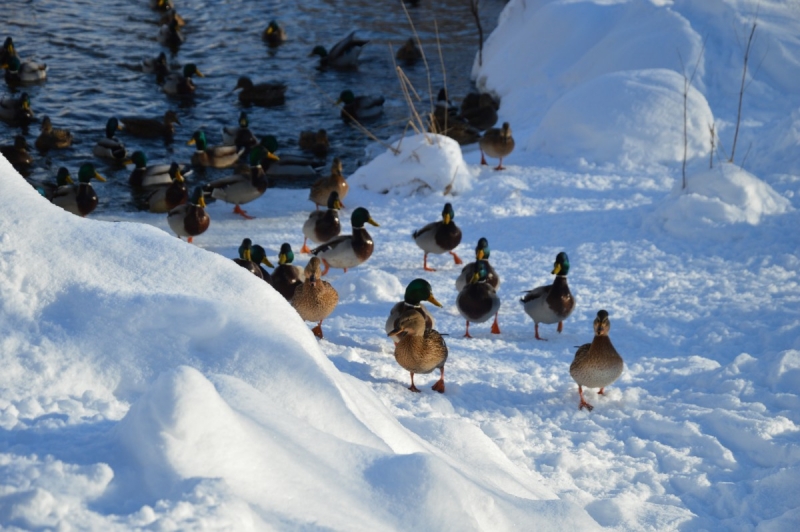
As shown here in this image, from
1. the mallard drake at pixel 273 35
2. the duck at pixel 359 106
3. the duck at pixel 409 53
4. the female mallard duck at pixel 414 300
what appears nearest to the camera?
the female mallard duck at pixel 414 300

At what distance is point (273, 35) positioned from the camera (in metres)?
17.2

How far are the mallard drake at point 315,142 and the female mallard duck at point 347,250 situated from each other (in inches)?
185

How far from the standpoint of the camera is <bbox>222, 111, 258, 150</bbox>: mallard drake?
1240cm

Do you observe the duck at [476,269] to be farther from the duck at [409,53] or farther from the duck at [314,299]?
the duck at [409,53]

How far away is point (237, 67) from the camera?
1596cm

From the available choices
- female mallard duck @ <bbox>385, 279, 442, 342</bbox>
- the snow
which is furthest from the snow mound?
female mallard duck @ <bbox>385, 279, 442, 342</bbox>

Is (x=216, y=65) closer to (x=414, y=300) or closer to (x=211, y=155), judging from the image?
(x=211, y=155)

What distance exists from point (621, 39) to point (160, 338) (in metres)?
10.2

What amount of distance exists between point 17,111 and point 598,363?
10.1m

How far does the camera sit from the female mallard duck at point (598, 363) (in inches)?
220

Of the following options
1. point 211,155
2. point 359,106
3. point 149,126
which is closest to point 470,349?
point 211,155

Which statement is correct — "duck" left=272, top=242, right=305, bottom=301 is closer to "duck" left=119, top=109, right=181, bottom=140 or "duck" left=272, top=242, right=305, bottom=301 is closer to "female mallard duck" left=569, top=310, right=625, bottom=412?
"female mallard duck" left=569, top=310, right=625, bottom=412

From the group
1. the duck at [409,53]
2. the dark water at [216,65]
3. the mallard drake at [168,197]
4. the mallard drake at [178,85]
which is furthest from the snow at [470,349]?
the duck at [409,53]

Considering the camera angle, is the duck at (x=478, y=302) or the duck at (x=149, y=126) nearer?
the duck at (x=478, y=302)
